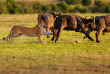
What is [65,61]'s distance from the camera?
391 inches

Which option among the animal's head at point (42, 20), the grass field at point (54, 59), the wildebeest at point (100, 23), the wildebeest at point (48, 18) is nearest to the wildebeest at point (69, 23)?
the wildebeest at point (48, 18)

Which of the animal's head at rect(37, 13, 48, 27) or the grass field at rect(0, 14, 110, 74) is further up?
the animal's head at rect(37, 13, 48, 27)

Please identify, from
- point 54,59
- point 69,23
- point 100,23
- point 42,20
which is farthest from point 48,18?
point 54,59

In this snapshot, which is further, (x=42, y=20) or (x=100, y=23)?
(x=100, y=23)

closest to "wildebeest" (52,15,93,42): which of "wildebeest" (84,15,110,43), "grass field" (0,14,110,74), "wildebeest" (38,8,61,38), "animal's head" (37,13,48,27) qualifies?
"wildebeest" (38,8,61,38)

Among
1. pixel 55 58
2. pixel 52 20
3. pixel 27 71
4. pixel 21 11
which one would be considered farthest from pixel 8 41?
pixel 21 11

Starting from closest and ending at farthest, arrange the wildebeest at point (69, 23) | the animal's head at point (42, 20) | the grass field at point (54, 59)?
1. the grass field at point (54, 59)
2. the animal's head at point (42, 20)
3. the wildebeest at point (69, 23)

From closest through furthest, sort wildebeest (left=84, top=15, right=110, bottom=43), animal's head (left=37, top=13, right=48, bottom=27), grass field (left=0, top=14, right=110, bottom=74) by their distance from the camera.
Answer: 1. grass field (left=0, top=14, right=110, bottom=74)
2. animal's head (left=37, top=13, right=48, bottom=27)
3. wildebeest (left=84, top=15, right=110, bottom=43)

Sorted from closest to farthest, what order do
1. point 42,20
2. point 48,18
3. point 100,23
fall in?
point 42,20 → point 48,18 → point 100,23

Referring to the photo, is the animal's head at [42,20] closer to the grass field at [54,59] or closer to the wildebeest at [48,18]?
the wildebeest at [48,18]

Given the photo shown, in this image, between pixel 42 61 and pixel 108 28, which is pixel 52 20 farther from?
pixel 42 61

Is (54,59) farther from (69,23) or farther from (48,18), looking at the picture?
(48,18)

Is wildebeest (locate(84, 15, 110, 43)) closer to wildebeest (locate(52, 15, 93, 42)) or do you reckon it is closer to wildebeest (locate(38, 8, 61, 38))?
wildebeest (locate(52, 15, 93, 42))

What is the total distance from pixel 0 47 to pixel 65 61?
4479 mm
